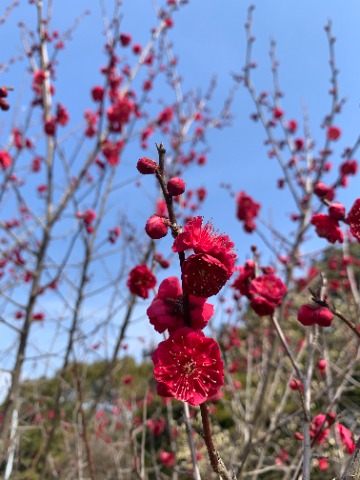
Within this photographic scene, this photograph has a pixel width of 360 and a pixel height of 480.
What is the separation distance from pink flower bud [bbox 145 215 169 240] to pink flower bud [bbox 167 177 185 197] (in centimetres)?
7

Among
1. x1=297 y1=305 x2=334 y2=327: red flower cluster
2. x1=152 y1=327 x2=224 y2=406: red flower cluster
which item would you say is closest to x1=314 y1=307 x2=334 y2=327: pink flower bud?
x1=297 y1=305 x2=334 y2=327: red flower cluster

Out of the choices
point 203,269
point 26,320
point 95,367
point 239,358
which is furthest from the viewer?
point 95,367

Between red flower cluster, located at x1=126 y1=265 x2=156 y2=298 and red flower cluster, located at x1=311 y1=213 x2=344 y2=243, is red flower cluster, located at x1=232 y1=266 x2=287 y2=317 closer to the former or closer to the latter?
red flower cluster, located at x1=311 y1=213 x2=344 y2=243

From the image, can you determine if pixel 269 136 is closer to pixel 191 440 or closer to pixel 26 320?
pixel 26 320

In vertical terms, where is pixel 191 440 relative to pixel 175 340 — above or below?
below

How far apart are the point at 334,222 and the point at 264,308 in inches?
13.7

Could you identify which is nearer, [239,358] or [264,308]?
[264,308]

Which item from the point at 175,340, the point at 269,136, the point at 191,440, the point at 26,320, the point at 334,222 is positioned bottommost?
the point at 191,440

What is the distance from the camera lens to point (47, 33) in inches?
164

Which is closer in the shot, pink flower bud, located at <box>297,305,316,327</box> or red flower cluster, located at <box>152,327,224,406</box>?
red flower cluster, located at <box>152,327,224,406</box>

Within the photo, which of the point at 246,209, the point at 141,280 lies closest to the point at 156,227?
the point at 141,280

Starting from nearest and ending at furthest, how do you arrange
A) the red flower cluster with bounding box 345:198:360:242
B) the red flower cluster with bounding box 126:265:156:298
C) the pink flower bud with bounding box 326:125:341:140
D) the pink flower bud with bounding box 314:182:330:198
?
the red flower cluster with bounding box 345:198:360:242, the pink flower bud with bounding box 314:182:330:198, the red flower cluster with bounding box 126:265:156:298, the pink flower bud with bounding box 326:125:341:140

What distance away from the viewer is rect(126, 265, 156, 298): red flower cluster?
5.44ft

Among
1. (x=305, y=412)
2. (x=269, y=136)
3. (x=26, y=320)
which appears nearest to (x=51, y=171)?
(x=26, y=320)
